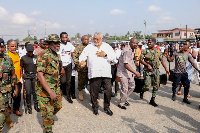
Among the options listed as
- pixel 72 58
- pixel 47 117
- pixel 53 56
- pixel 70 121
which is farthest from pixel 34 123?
pixel 72 58

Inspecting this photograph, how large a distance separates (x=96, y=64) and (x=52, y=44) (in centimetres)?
155

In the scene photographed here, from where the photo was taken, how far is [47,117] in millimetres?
3164

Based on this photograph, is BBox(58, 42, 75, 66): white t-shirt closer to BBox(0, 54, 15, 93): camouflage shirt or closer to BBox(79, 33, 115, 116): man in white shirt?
BBox(79, 33, 115, 116): man in white shirt

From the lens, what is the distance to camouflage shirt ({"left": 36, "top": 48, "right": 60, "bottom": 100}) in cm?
305

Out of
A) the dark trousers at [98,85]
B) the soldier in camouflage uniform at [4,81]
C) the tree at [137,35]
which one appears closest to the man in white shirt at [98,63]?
the dark trousers at [98,85]

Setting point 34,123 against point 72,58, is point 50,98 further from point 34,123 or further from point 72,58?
point 72,58

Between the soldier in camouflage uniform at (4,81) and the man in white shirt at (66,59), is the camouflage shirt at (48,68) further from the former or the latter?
the man in white shirt at (66,59)

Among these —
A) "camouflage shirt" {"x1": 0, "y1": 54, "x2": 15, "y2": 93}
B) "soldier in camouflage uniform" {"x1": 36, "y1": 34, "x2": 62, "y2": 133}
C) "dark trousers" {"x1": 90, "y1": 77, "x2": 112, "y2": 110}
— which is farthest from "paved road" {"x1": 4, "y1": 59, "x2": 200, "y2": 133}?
"camouflage shirt" {"x1": 0, "y1": 54, "x2": 15, "y2": 93}

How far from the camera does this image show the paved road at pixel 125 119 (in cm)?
380

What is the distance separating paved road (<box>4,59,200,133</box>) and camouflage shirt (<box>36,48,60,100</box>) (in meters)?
1.09

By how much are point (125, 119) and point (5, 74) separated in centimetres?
278

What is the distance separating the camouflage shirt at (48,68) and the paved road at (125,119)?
1.09 meters

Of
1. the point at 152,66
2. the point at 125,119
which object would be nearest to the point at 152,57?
the point at 152,66

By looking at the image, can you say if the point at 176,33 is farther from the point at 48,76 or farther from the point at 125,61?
the point at 48,76
